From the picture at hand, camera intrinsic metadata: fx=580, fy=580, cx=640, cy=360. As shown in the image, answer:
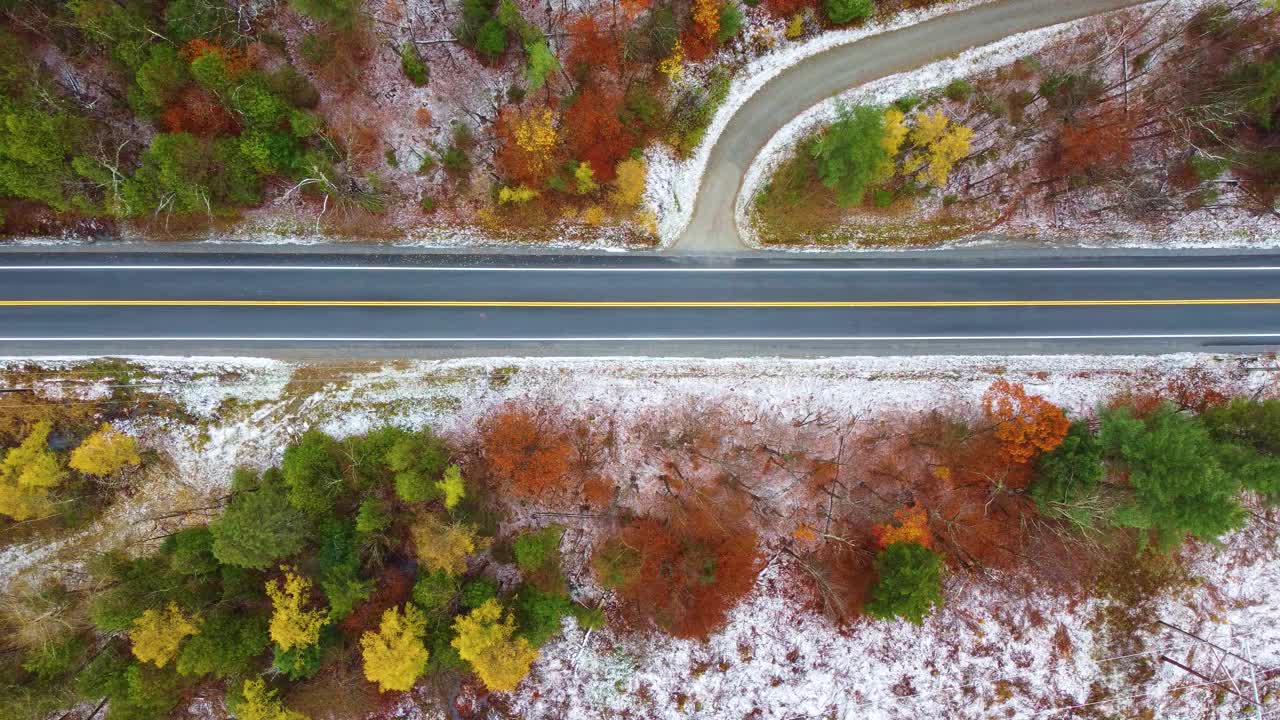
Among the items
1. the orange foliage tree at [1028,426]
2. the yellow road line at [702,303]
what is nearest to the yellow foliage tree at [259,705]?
the yellow road line at [702,303]

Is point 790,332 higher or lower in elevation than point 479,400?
higher

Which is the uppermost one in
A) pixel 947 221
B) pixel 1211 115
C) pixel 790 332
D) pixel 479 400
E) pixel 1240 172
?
pixel 1211 115

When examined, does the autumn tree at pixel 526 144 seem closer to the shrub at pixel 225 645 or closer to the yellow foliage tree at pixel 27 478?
the shrub at pixel 225 645

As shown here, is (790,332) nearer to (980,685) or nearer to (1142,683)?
(980,685)

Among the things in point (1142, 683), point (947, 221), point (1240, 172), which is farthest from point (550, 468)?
point (1240, 172)

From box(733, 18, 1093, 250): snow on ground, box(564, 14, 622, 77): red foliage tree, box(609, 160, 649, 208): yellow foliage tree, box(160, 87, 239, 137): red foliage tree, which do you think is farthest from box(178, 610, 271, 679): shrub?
box(733, 18, 1093, 250): snow on ground

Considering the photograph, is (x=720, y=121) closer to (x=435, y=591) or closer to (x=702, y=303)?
(x=702, y=303)

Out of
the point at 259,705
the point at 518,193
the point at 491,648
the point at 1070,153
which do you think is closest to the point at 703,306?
the point at 518,193

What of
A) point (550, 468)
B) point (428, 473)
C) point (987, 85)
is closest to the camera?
point (428, 473)
